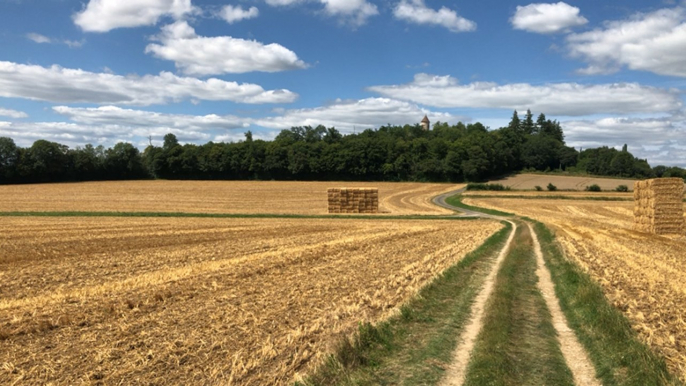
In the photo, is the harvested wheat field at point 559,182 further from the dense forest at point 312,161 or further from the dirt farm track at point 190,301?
the dirt farm track at point 190,301

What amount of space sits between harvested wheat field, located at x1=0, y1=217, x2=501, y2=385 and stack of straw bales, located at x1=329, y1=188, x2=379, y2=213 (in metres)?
31.9

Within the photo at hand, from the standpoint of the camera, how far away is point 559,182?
110m

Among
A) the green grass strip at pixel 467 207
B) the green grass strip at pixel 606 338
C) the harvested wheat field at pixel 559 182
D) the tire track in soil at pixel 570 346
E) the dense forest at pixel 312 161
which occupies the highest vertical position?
the dense forest at pixel 312 161

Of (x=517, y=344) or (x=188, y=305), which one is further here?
(x=188, y=305)

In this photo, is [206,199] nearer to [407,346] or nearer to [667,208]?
[667,208]

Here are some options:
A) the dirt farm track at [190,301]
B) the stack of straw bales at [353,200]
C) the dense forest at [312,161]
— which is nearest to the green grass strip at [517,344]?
the dirt farm track at [190,301]

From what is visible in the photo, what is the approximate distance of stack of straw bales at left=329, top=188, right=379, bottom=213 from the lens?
54031 mm

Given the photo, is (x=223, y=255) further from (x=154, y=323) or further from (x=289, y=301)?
(x=154, y=323)

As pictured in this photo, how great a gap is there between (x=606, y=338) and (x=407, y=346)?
11.3ft

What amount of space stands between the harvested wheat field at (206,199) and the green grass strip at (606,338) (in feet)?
136

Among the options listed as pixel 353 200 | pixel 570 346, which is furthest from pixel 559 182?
pixel 570 346

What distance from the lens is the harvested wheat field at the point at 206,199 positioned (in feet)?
182

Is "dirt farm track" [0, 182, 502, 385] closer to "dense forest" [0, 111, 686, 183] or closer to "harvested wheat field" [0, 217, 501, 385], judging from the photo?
"harvested wheat field" [0, 217, 501, 385]

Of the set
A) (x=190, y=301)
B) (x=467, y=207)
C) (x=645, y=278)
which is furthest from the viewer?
(x=467, y=207)
